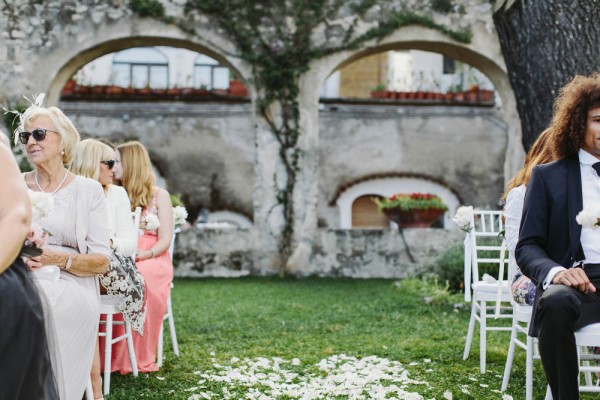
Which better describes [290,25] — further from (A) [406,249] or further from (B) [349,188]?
(B) [349,188]

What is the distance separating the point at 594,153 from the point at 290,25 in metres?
7.89

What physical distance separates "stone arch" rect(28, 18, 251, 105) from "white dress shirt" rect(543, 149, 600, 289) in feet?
26.1

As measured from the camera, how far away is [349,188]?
16.6m

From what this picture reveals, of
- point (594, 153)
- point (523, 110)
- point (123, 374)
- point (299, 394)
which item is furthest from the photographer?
point (523, 110)

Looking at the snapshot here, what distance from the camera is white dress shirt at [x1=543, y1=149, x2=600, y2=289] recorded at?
3320 mm

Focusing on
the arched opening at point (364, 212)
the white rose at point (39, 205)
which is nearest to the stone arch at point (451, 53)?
the arched opening at point (364, 212)

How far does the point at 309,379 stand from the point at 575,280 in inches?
77.0

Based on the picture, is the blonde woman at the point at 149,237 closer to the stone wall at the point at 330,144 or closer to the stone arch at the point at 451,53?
the stone arch at the point at 451,53

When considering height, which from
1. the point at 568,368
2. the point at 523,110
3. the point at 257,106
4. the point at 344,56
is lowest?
the point at 568,368

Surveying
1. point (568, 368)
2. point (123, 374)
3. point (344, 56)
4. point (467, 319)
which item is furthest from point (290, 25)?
point (568, 368)

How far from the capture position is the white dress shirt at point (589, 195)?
3.32m

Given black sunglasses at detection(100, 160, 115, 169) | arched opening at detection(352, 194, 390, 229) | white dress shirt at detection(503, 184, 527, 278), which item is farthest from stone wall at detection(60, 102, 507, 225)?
white dress shirt at detection(503, 184, 527, 278)

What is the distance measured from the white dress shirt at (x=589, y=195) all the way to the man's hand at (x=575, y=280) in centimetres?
26

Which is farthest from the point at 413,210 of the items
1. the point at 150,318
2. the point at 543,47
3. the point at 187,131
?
the point at 150,318
